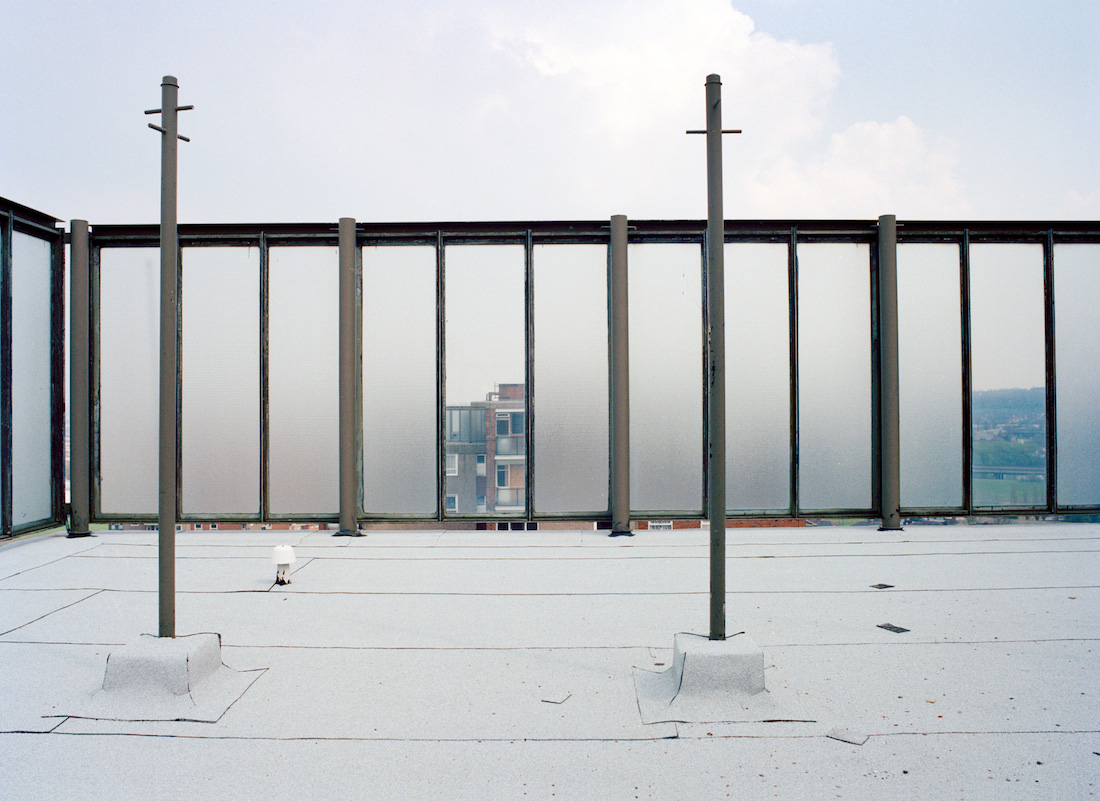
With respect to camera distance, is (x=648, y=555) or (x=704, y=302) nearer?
(x=648, y=555)

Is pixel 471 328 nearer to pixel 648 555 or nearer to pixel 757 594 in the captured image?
pixel 648 555

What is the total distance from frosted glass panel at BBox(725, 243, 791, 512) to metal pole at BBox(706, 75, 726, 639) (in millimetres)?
5003

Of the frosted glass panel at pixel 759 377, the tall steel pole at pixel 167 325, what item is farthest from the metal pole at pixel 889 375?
the tall steel pole at pixel 167 325

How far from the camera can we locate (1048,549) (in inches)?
287

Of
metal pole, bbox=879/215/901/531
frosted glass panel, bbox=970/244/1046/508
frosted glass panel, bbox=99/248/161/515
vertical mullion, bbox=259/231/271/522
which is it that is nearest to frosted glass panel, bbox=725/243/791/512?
metal pole, bbox=879/215/901/531

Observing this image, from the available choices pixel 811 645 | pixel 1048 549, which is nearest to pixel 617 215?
pixel 811 645

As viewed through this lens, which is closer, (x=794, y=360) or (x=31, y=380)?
(x=31, y=380)

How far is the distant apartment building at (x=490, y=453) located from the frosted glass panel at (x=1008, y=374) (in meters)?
6.23

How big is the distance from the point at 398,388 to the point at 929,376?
7238mm

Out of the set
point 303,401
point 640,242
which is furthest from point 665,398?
point 303,401

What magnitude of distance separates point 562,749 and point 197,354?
767 cm

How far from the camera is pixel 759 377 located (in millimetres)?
8586

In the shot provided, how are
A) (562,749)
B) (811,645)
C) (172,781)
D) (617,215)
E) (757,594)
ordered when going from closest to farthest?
(172,781) < (562,749) < (811,645) < (757,594) < (617,215)

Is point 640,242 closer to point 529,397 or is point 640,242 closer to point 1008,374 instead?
point 529,397
